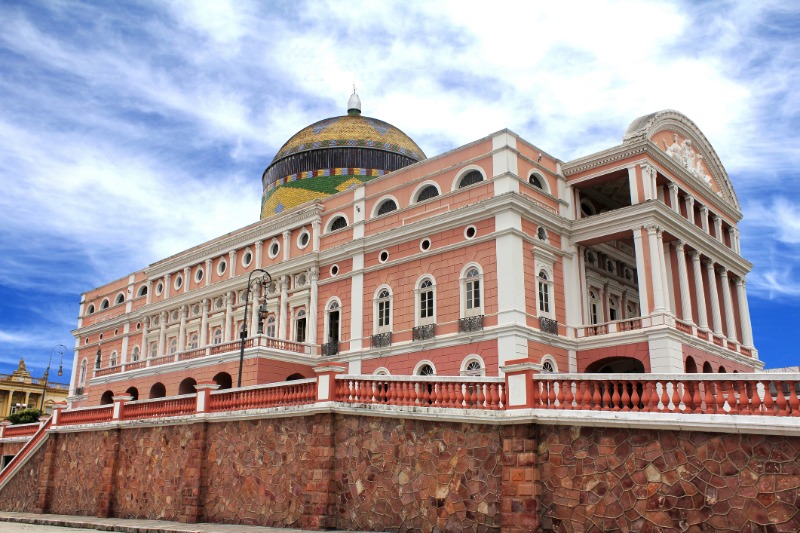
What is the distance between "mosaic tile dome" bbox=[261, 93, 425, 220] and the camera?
38.6 metres

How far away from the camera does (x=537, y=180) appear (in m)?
27.2

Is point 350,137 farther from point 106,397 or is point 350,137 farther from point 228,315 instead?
point 106,397

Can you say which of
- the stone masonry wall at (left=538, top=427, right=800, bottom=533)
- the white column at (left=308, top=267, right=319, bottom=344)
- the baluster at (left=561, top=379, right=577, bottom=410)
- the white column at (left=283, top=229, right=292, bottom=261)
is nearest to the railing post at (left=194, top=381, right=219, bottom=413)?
the stone masonry wall at (left=538, top=427, right=800, bottom=533)

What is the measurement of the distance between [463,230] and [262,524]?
13.3 metres

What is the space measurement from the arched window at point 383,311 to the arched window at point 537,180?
257 inches

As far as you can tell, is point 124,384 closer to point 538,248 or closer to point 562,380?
point 538,248

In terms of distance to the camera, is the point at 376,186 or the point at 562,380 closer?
the point at 562,380

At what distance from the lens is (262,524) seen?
51.9 ft

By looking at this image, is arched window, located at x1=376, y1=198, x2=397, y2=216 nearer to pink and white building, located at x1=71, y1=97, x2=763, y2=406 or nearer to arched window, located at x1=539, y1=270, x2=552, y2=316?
pink and white building, located at x1=71, y1=97, x2=763, y2=406

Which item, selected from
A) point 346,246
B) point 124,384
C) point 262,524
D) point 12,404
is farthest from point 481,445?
point 12,404

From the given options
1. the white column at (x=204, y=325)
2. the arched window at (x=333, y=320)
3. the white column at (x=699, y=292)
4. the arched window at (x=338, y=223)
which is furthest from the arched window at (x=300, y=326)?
the white column at (x=699, y=292)

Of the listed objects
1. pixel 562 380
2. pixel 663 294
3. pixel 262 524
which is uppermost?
pixel 663 294

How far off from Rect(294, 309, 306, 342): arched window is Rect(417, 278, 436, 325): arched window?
21.9 feet

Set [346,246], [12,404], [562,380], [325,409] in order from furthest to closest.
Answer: [12,404], [346,246], [325,409], [562,380]
